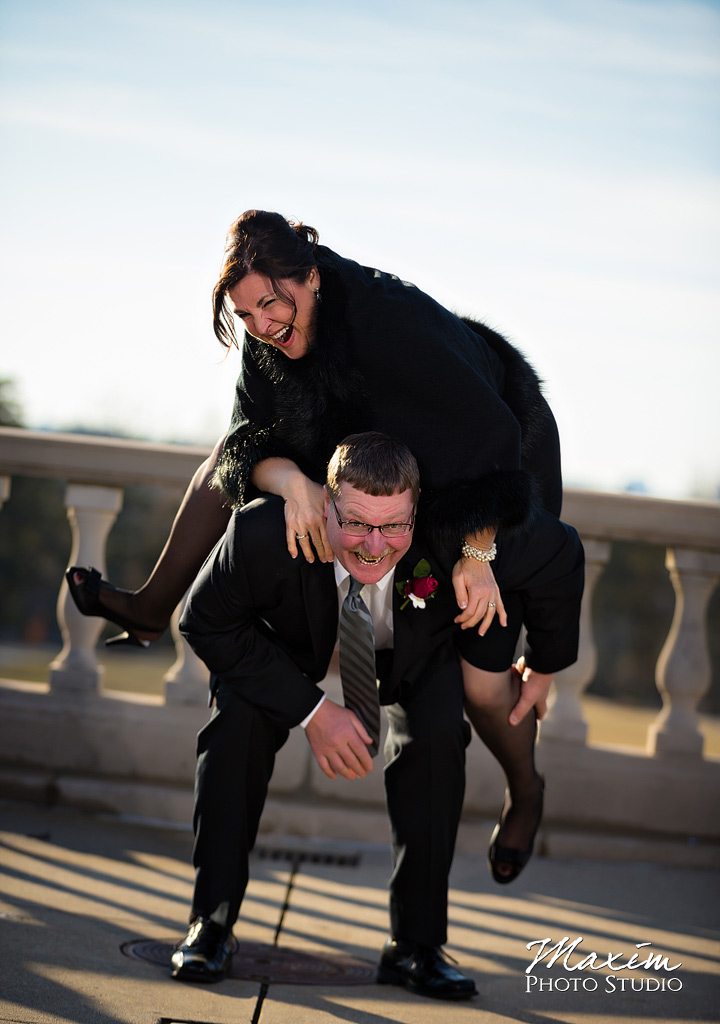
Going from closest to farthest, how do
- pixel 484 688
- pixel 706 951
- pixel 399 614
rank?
pixel 399 614 < pixel 484 688 < pixel 706 951

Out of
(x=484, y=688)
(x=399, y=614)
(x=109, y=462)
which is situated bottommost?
(x=484, y=688)

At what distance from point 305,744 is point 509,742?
1227mm

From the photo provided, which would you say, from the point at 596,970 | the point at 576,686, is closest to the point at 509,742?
the point at 596,970

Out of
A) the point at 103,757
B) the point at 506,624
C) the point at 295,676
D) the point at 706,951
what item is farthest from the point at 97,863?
the point at 706,951

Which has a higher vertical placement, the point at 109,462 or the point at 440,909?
the point at 109,462

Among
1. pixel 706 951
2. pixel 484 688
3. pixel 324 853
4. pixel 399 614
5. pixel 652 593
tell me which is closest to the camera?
pixel 399 614

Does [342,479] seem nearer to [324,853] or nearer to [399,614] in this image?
[399,614]

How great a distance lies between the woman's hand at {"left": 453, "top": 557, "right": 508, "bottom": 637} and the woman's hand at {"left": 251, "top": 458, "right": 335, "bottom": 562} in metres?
0.32

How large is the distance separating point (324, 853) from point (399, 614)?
62.5 inches

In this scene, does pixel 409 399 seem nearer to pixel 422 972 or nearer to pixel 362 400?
pixel 362 400

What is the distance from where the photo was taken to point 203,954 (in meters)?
2.59

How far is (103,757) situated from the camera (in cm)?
418

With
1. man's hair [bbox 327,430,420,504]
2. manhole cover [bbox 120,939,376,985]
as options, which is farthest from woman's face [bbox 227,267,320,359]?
manhole cover [bbox 120,939,376,985]

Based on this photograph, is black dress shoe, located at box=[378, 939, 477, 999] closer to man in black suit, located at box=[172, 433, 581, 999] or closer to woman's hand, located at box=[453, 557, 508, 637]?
man in black suit, located at box=[172, 433, 581, 999]
